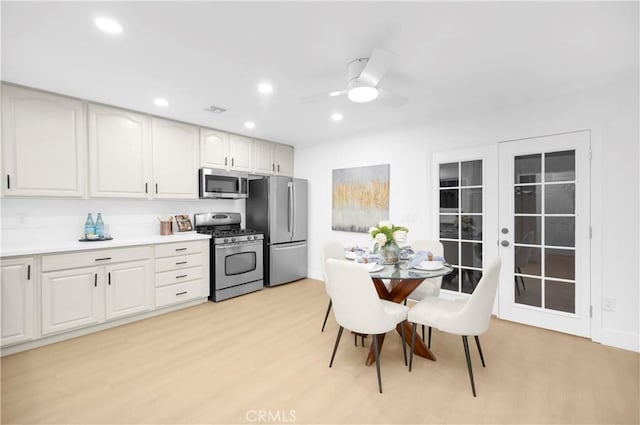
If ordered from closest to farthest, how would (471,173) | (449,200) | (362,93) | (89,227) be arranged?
(362,93), (89,227), (471,173), (449,200)

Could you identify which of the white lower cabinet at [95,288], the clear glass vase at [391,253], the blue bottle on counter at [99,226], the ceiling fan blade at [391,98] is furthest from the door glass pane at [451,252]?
the blue bottle on counter at [99,226]

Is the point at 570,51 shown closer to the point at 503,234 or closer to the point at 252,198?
the point at 503,234

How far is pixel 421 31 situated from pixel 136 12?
1.77m

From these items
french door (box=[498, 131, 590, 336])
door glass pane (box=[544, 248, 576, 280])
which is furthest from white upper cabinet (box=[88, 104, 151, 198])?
door glass pane (box=[544, 248, 576, 280])

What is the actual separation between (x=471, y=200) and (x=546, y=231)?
80cm

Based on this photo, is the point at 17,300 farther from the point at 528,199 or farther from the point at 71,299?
the point at 528,199

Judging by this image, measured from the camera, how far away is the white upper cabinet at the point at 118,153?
318 centimetres

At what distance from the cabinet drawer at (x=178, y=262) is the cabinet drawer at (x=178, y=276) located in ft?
0.16

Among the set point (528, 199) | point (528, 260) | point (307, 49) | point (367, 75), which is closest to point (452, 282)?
point (528, 260)

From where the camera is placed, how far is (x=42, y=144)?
2854mm

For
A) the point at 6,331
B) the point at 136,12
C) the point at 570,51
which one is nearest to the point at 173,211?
the point at 6,331

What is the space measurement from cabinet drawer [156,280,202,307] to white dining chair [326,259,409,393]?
7.57ft

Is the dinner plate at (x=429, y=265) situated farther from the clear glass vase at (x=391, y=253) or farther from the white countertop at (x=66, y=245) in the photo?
the white countertop at (x=66, y=245)

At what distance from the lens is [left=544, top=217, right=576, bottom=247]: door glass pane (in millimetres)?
2939
